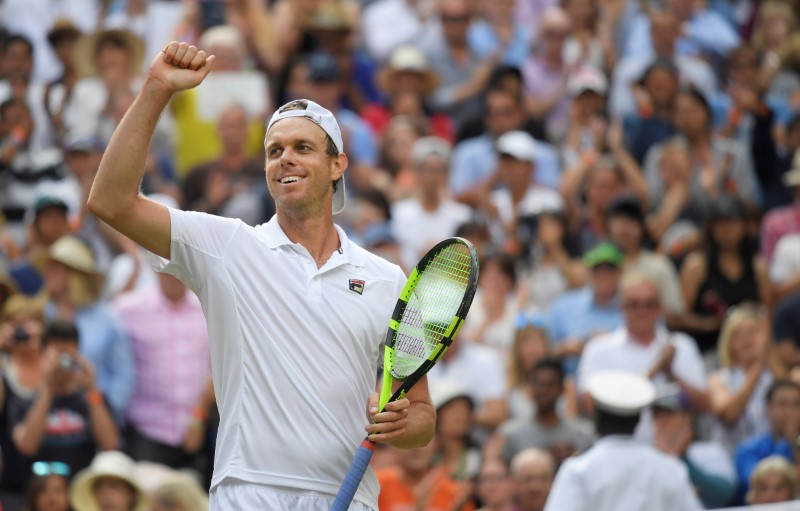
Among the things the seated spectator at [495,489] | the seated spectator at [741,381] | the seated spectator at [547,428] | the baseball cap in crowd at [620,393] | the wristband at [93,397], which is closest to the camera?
the baseball cap in crowd at [620,393]

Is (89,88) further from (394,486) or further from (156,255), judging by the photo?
(156,255)

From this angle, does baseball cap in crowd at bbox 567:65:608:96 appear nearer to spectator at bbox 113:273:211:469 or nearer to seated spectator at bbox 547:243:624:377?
seated spectator at bbox 547:243:624:377

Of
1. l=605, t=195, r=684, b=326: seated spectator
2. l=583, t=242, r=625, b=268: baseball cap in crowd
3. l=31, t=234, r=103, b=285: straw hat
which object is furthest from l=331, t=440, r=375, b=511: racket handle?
l=605, t=195, r=684, b=326: seated spectator

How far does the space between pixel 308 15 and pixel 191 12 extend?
103 cm

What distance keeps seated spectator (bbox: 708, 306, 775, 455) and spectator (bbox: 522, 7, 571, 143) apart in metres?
3.49

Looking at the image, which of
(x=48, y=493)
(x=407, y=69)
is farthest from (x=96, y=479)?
(x=407, y=69)

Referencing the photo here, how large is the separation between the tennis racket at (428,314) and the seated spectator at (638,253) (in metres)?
6.23

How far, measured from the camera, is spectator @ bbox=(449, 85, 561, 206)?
13430 mm

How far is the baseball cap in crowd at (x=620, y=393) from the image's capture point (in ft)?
28.2

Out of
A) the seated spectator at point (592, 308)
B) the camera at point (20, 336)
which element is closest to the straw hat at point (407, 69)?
the seated spectator at point (592, 308)

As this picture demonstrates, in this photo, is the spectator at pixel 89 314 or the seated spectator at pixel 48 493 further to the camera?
the spectator at pixel 89 314

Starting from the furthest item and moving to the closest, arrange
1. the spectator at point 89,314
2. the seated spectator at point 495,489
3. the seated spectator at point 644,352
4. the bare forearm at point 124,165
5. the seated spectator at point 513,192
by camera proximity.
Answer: the seated spectator at point 513,192, the seated spectator at point 644,352, the spectator at point 89,314, the seated spectator at point 495,489, the bare forearm at point 124,165

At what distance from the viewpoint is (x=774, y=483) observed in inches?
388

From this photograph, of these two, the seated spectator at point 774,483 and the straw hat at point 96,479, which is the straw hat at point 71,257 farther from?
the seated spectator at point 774,483
